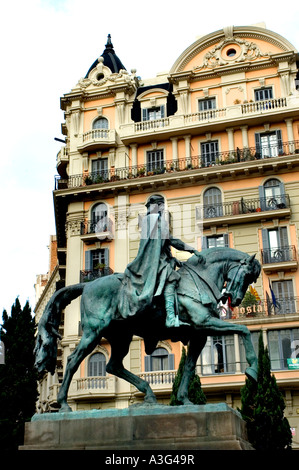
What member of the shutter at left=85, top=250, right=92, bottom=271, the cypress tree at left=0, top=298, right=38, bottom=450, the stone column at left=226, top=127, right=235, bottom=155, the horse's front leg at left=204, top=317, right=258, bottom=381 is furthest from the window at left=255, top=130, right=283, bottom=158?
the horse's front leg at left=204, top=317, right=258, bottom=381

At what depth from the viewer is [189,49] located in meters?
41.9

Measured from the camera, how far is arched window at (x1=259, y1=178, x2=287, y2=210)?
120 ft

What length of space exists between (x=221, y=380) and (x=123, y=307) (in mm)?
Answer: 23210

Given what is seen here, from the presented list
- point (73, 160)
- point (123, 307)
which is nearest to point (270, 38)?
point (73, 160)

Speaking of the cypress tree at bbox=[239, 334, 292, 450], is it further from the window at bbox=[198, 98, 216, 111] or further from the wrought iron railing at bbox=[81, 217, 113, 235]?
the window at bbox=[198, 98, 216, 111]

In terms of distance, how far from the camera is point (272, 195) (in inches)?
1465

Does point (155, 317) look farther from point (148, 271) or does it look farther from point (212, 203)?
point (212, 203)

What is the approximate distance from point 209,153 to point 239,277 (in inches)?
1139

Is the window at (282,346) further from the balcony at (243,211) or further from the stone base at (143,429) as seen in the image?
the stone base at (143,429)

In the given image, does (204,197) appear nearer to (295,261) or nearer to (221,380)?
(295,261)

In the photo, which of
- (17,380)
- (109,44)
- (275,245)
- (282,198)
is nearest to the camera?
(17,380)

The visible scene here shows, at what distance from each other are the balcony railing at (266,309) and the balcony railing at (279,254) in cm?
215

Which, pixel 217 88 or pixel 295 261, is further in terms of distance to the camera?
pixel 217 88

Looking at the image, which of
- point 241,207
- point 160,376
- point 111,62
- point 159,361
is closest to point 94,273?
point 159,361
